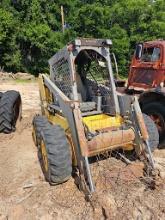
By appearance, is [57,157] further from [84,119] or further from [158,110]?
[158,110]

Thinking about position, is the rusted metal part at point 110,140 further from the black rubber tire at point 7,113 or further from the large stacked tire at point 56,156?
the black rubber tire at point 7,113

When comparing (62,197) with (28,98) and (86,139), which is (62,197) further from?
(28,98)

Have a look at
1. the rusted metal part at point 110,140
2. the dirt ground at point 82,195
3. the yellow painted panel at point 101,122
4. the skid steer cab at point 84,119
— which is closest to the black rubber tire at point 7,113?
the skid steer cab at point 84,119

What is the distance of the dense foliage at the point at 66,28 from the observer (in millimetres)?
25891

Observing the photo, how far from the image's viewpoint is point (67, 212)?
4289mm

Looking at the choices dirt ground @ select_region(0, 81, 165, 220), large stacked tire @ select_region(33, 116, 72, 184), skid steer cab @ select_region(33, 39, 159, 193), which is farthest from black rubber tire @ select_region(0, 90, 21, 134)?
large stacked tire @ select_region(33, 116, 72, 184)

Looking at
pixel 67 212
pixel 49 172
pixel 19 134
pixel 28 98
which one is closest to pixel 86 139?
pixel 49 172

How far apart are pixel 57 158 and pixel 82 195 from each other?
2.08 feet

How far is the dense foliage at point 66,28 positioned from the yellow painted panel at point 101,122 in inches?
767

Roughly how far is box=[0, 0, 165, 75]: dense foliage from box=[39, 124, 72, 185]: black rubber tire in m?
20.7

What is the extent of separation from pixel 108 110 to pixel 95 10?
21.9 meters

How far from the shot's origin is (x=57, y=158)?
4.81 metres

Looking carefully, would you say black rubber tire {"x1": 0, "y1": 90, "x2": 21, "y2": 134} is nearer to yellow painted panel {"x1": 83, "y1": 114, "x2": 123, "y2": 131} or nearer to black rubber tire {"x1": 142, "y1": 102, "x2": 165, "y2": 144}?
yellow painted panel {"x1": 83, "y1": 114, "x2": 123, "y2": 131}

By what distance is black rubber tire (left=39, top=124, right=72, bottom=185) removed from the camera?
189 inches
